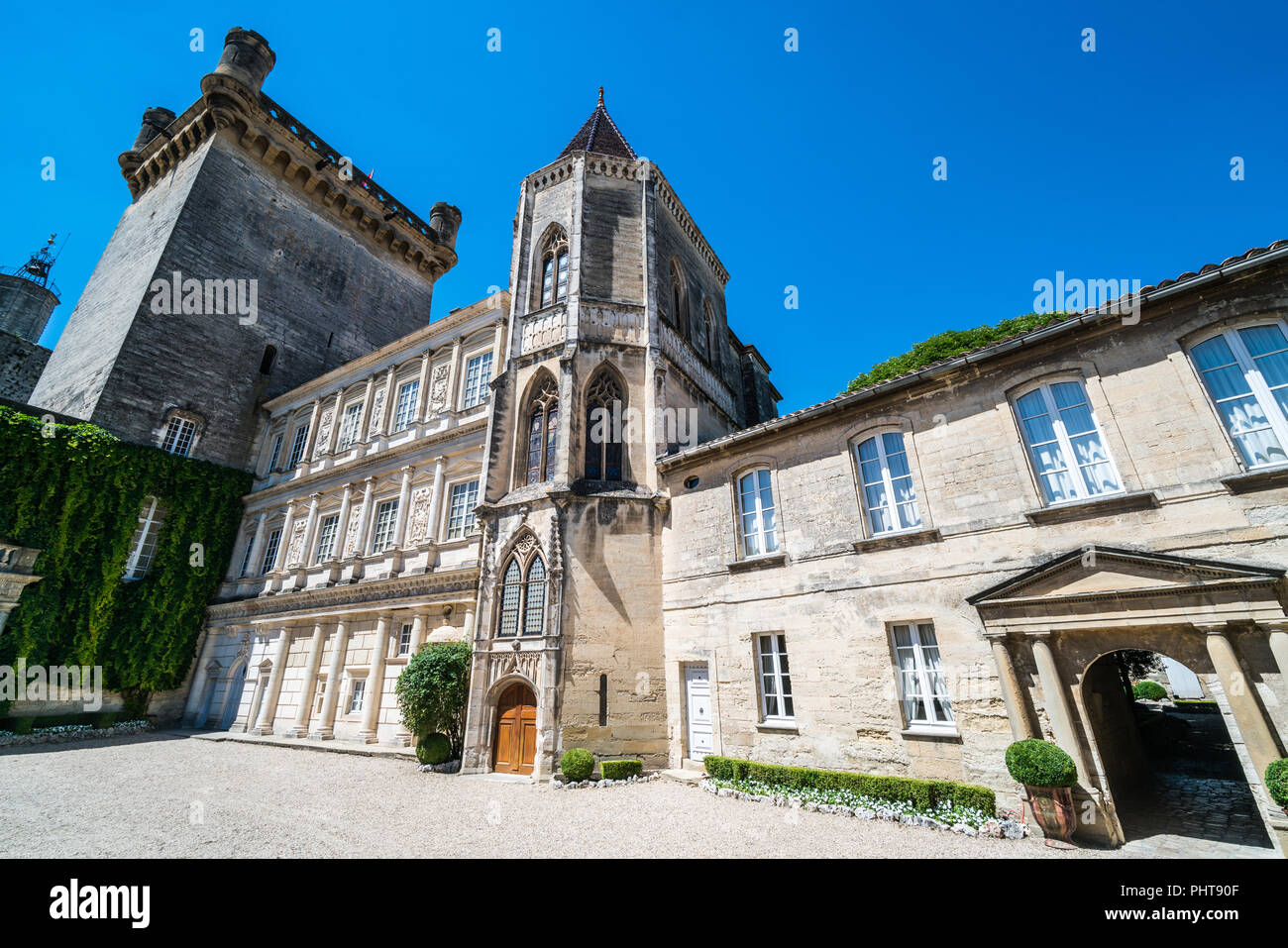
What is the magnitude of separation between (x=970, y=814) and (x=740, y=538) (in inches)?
268

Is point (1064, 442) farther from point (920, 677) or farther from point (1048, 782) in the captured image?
point (1048, 782)

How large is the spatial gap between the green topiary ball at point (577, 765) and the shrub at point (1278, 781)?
10954 mm

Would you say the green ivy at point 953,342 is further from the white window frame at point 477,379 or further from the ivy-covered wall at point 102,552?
the ivy-covered wall at point 102,552

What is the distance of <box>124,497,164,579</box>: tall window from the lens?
23.4m

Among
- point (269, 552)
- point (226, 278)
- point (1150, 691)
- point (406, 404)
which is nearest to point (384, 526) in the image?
point (406, 404)

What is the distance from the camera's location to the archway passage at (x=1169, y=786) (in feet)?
24.0

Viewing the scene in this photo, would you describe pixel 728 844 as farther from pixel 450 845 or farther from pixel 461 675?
pixel 461 675

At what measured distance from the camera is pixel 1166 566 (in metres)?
7.79

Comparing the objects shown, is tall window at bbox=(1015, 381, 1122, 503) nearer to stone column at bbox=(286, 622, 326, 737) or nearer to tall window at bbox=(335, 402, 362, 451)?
stone column at bbox=(286, 622, 326, 737)

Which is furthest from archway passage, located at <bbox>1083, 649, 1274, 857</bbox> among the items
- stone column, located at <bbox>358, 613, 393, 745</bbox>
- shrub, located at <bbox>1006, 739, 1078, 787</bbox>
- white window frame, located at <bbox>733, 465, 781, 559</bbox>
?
stone column, located at <bbox>358, 613, 393, 745</bbox>

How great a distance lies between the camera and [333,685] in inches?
764

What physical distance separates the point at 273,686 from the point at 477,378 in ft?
48.3
